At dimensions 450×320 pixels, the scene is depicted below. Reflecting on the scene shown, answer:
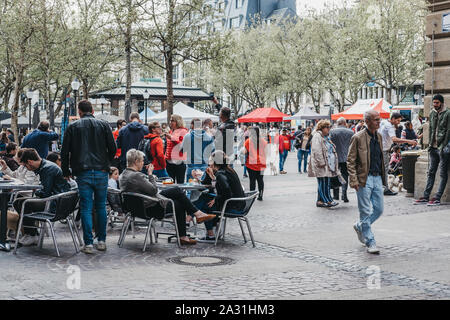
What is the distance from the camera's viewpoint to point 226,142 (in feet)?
41.8

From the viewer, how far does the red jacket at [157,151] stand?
38.0 ft

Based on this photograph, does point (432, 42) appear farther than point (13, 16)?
No

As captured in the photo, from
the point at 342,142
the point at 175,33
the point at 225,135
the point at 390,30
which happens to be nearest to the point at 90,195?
the point at 225,135

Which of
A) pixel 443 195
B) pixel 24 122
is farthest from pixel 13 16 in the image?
pixel 443 195

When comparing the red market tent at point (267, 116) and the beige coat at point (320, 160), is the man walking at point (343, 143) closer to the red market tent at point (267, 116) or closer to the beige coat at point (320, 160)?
the beige coat at point (320, 160)

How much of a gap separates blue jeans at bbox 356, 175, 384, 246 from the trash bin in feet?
20.1

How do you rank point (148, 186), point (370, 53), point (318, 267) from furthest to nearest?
point (370, 53), point (148, 186), point (318, 267)

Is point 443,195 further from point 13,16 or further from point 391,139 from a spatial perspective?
point 13,16

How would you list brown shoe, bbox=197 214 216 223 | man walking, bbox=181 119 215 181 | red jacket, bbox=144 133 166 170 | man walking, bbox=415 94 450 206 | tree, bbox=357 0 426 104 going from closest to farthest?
brown shoe, bbox=197 214 216 223 < red jacket, bbox=144 133 166 170 < man walking, bbox=181 119 215 181 < man walking, bbox=415 94 450 206 < tree, bbox=357 0 426 104

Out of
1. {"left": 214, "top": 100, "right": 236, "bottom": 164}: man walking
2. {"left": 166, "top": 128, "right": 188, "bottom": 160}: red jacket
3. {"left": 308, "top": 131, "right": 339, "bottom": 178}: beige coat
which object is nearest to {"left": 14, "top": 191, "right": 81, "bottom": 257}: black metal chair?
{"left": 166, "top": 128, "right": 188, "bottom": 160}: red jacket

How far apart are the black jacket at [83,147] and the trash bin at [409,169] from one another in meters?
8.23

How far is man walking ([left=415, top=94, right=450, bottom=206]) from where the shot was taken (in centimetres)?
1281

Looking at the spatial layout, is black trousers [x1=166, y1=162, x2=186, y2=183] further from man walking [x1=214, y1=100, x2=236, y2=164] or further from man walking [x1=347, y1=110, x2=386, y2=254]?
man walking [x1=347, y1=110, x2=386, y2=254]

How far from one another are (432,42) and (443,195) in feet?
11.0
